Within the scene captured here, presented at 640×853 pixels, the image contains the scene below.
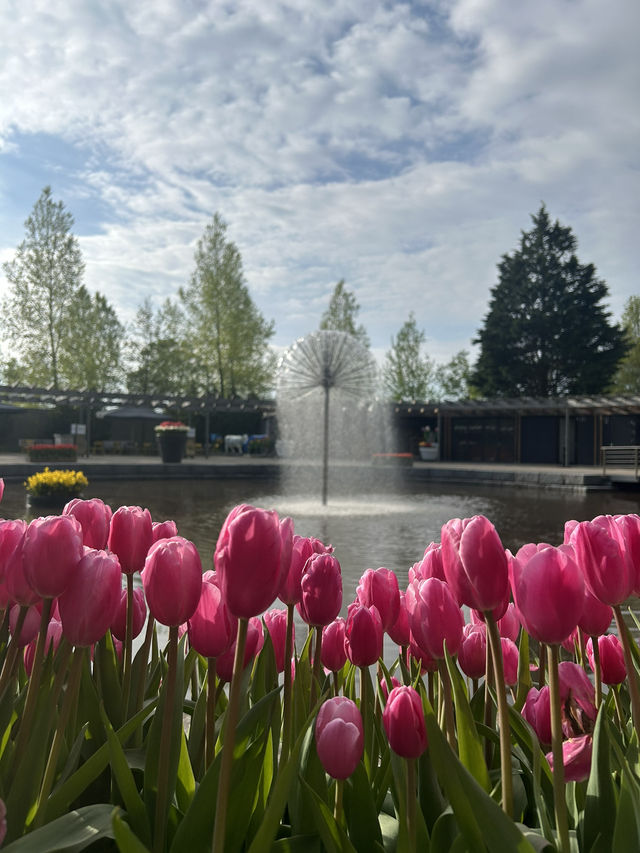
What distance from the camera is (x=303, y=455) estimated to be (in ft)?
59.6

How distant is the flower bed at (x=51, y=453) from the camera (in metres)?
22.3

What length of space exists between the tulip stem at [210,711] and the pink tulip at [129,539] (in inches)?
8.7

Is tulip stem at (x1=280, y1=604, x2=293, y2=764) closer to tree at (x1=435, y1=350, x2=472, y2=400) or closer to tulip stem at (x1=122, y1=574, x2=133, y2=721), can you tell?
tulip stem at (x1=122, y1=574, x2=133, y2=721)

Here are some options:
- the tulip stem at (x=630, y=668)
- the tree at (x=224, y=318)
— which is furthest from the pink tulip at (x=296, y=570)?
the tree at (x=224, y=318)

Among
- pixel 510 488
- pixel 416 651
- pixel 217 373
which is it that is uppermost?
pixel 217 373

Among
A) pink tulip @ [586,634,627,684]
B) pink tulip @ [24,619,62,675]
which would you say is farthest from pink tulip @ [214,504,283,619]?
pink tulip @ [586,634,627,684]

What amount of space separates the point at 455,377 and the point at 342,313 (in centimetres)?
989

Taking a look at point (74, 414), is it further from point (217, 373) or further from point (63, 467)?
point (63, 467)

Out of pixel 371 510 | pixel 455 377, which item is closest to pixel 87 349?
pixel 455 377

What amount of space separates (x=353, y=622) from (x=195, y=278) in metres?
37.5

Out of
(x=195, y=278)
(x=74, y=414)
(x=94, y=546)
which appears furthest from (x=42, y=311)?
(x=94, y=546)

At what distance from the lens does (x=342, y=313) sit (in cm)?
3856

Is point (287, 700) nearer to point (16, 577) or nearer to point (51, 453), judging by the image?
point (16, 577)

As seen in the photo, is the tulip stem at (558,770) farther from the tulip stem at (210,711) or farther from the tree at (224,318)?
the tree at (224,318)
